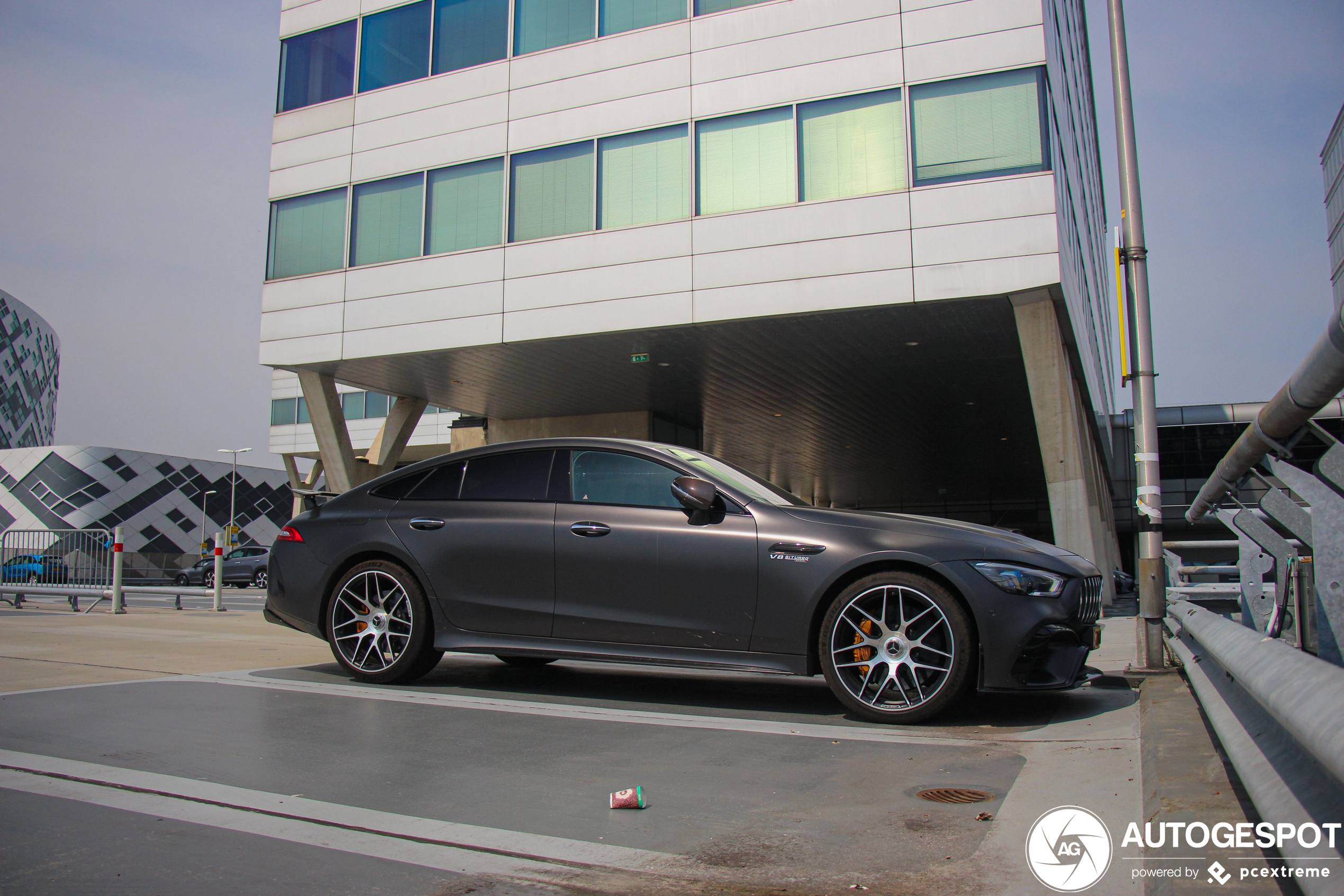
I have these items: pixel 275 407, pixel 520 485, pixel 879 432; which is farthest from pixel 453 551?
pixel 275 407

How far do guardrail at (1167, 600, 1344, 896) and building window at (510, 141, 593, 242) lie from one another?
Result: 667 inches

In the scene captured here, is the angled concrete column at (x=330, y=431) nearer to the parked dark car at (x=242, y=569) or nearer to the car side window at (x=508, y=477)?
the parked dark car at (x=242, y=569)

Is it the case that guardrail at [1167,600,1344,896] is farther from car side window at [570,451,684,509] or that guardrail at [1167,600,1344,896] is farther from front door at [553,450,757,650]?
car side window at [570,451,684,509]

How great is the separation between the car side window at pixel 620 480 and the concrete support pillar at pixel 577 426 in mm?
19416

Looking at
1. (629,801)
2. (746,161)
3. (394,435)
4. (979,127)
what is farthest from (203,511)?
(629,801)

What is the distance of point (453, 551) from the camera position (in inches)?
223

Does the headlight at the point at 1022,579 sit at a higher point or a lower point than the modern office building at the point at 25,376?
lower

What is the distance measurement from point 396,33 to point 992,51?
1277cm

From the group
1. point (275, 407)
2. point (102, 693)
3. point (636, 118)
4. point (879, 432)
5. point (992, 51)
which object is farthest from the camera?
point (275, 407)

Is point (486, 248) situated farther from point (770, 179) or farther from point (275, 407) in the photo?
point (275, 407)

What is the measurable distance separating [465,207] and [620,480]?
15.9 m

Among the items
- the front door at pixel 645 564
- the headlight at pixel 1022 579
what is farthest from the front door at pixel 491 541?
the headlight at pixel 1022 579

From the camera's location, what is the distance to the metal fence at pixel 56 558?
16766 mm

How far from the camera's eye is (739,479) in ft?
18.3
